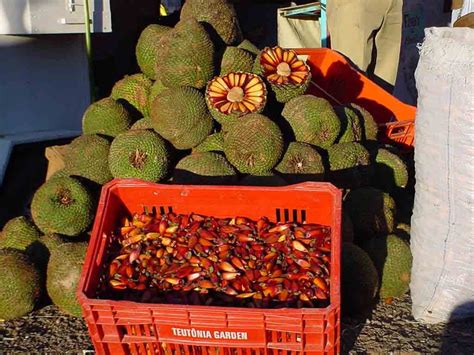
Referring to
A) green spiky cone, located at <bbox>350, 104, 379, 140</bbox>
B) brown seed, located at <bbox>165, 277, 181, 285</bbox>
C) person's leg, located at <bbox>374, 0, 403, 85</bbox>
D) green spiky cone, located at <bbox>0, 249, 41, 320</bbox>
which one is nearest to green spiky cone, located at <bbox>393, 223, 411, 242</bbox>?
green spiky cone, located at <bbox>350, 104, 379, 140</bbox>

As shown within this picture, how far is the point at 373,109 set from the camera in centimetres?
438

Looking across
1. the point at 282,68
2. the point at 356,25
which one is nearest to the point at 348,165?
the point at 282,68

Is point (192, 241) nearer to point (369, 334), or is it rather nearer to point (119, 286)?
point (119, 286)

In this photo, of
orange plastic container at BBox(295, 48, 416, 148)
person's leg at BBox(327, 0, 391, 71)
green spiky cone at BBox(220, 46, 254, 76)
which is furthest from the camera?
person's leg at BBox(327, 0, 391, 71)

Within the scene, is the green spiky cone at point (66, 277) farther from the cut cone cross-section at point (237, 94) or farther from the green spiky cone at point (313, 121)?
the green spiky cone at point (313, 121)

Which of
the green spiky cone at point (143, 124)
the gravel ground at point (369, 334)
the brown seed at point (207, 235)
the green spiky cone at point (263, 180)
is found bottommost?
the gravel ground at point (369, 334)

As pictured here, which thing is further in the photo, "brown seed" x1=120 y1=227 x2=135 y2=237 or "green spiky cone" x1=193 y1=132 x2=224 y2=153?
"green spiky cone" x1=193 y1=132 x2=224 y2=153

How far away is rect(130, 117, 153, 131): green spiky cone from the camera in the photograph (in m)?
3.59

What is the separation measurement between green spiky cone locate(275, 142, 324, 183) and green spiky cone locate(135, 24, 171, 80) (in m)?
1.15

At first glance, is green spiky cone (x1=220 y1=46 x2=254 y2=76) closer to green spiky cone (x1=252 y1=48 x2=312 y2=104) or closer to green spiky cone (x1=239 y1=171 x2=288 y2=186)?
green spiky cone (x1=252 y1=48 x2=312 y2=104)

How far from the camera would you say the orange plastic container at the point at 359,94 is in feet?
13.3

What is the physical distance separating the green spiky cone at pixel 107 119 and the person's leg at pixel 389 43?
8.89 feet

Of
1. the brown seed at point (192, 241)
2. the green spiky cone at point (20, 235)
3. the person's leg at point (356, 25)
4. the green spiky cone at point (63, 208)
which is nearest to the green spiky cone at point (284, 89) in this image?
the green spiky cone at point (63, 208)

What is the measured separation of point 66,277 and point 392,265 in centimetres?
161
